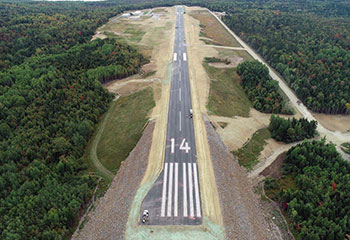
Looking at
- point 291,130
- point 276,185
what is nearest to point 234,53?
point 291,130

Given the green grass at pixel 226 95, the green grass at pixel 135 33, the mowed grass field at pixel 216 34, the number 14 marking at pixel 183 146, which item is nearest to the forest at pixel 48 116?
the green grass at pixel 135 33

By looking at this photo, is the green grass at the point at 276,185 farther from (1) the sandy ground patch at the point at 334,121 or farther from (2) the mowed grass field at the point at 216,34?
(2) the mowed grass field at the point at 216,34

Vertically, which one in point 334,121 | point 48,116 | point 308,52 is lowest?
point 334,121

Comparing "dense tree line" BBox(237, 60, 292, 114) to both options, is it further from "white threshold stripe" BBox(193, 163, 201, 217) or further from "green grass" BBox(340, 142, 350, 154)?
"white threshold stripe" BBox(193, 163, 201, 217)

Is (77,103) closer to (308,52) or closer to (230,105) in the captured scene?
(230,105)

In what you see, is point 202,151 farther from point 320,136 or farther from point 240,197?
point 320,136

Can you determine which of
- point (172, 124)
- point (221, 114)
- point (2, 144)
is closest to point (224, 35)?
point (221, 114)
